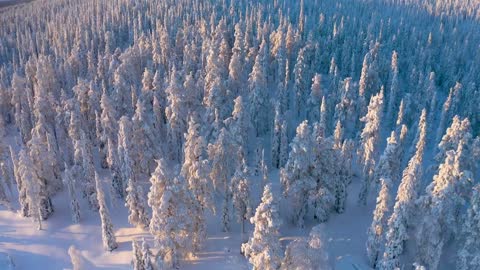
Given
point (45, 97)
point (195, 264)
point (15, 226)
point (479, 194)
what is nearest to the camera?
point (479, 194)

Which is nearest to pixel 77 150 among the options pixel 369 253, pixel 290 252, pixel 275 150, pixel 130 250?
pixel 130 250

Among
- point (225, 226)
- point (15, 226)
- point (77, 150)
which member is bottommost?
point (15, 226)

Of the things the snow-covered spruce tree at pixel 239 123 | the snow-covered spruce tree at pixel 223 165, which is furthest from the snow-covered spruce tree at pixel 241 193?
the snow-covered spruce tree at pixel 239 123

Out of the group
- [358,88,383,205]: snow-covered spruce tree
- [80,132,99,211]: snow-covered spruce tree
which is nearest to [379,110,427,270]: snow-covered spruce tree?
[358,88,383,205]: snow-covered spruce tree

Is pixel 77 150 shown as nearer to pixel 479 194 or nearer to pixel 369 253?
pixel 369 253

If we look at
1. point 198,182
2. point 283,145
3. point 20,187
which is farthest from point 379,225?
point 20,187

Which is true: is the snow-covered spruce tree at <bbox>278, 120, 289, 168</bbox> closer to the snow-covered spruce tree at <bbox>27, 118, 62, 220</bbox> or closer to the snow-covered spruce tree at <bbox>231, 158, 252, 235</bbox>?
the snow-covered spruce tree at <bbox>231, 158, 252, 235</bbox>
